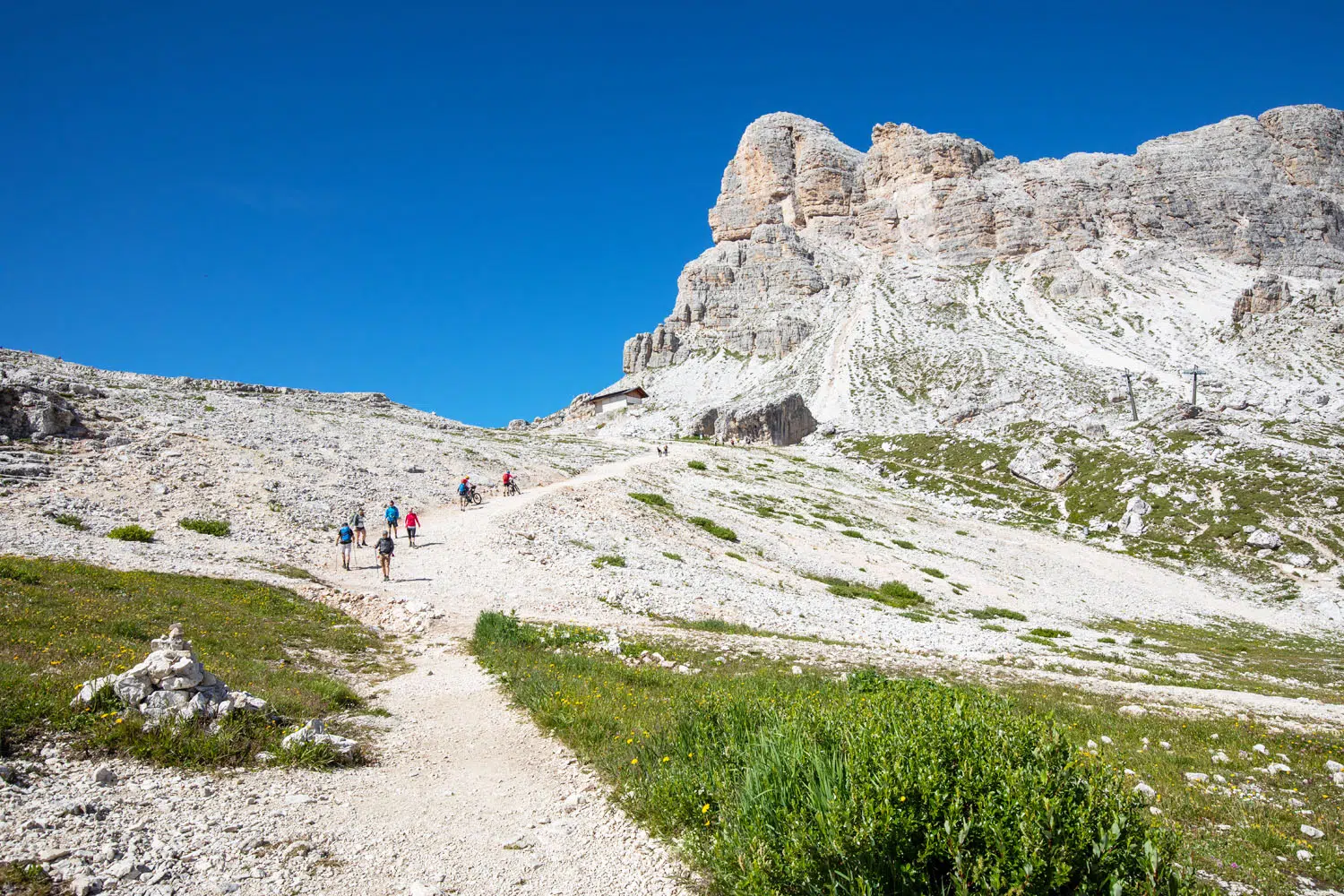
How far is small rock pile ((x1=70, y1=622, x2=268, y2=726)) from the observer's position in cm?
751

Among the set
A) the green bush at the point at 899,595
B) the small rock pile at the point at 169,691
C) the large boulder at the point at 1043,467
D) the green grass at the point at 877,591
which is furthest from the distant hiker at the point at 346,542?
the large boulder at the point at 1043,467

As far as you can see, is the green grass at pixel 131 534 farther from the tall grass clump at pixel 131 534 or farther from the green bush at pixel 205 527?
the green bush at pixel 205 527

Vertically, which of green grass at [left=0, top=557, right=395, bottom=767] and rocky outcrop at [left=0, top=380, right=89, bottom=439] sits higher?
rocky outcrop at [left=0, top=380, right=89, bottom=439]

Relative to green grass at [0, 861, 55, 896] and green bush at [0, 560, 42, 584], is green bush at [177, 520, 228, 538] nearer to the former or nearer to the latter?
green bush at [0, 560, 42, 584]

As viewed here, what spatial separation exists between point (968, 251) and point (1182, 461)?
318ft

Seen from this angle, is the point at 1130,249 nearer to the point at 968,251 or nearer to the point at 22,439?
the point at 968,251

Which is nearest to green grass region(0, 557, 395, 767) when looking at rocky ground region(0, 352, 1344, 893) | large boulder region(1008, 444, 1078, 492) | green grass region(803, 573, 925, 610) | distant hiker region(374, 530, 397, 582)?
rocky ground region(0, 352, 1344, 893)

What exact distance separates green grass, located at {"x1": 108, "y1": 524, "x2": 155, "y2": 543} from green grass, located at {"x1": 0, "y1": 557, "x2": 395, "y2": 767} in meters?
4.60

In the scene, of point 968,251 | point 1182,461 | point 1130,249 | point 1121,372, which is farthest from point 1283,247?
point 1182,461

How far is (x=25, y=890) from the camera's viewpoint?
475cm

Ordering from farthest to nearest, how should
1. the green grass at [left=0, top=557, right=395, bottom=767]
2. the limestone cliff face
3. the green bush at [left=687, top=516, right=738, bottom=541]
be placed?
1. the limestone cliff face
2. the green bush at [left=687, top=516, right=738, bottom=541]
3. the green grass at [left=0, top=557, right=395, bottom=767]

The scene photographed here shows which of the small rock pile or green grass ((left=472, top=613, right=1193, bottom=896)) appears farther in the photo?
the small rock pile

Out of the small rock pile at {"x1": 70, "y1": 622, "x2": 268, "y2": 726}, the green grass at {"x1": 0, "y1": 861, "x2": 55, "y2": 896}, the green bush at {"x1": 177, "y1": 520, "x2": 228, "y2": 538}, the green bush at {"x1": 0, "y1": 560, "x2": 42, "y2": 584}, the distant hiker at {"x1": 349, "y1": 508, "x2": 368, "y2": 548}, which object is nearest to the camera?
the green grass at {"x1": 0, "y1": 861, "x2": 55, "y2": 896}

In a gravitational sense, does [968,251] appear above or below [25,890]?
above
